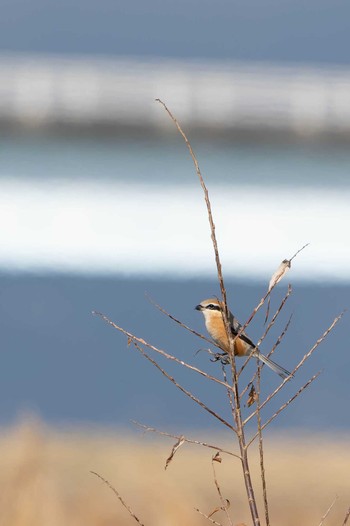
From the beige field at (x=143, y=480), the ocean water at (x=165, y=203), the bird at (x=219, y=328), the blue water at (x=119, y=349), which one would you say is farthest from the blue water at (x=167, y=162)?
the bird at (x=219, y=328)

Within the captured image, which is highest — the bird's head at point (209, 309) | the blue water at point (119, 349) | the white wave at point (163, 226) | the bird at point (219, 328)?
the white wave at point (163, 226)

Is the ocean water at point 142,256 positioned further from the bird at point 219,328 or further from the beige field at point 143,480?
the bird at point 219,328

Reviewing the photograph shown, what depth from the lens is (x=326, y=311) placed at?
24.5 feet

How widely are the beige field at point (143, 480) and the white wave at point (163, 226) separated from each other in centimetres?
145

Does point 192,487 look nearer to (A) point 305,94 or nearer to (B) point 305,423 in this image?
(B) point 305,423

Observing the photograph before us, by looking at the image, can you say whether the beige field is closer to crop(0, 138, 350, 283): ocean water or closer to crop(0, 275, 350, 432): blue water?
crop(0, 275, 350, 432): blue water

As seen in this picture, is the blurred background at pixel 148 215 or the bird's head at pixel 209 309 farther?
the blurred background at pixel 148 215

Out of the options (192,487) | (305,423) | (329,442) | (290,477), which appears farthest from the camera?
(305,423)

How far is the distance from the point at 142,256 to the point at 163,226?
0.25 meters

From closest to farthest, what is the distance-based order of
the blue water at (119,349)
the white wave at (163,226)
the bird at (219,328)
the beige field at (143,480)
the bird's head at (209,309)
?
the bird at (219,328) → the bird's head at (209,309) → the beige field at (143,480) → the blue water at (119,349) → the white wave at (163,226)

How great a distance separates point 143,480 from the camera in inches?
138

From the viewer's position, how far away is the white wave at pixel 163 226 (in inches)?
314

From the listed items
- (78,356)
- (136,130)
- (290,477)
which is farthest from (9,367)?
(290,477)

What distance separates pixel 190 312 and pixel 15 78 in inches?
70.1
